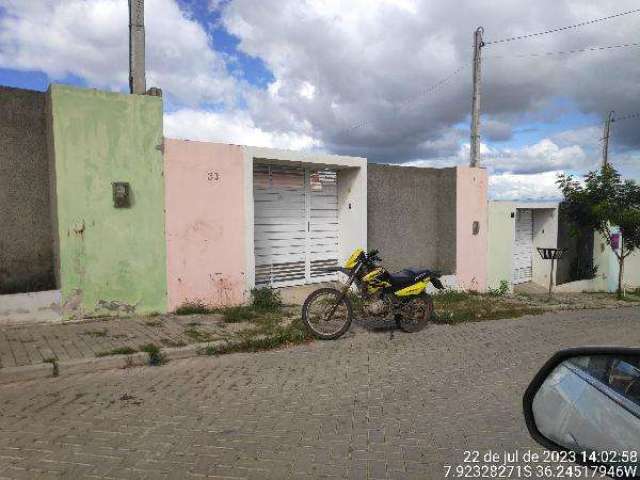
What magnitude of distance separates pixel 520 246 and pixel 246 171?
10655 mm

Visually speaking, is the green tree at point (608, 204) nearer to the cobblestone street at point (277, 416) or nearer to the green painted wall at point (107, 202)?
the cobblestone street at point (277, 416)

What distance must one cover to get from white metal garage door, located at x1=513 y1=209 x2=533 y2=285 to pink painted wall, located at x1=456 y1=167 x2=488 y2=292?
3.14 m

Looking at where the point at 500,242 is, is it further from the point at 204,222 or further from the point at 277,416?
the point at 277,416

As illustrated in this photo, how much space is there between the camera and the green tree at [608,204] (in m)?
13.7

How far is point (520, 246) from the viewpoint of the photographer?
15.2 m

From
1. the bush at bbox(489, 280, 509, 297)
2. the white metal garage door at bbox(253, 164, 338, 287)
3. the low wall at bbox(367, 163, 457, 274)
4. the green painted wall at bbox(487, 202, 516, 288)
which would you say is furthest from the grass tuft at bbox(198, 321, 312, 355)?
the green painted wall at bbox(487, 202, 516, 288)

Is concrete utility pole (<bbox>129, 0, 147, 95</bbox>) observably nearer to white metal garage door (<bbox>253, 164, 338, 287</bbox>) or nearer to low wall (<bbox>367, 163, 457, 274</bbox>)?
white metal garage door (<bbox>253, 164, 338, 287</bbox>)

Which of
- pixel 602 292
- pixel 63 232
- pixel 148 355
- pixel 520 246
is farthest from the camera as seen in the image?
pixel 602 292

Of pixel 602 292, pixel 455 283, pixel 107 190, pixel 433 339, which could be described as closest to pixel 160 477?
pixel 433 339

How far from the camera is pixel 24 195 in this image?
682 cm

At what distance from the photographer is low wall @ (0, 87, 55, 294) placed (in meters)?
6.64

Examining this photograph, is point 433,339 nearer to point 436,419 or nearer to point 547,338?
point 547,338

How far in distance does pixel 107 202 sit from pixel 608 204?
13721mm

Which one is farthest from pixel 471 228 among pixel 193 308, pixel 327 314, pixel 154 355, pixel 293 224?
pixel 154 355
